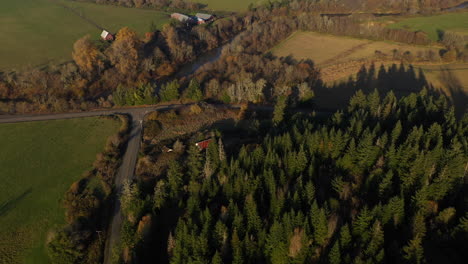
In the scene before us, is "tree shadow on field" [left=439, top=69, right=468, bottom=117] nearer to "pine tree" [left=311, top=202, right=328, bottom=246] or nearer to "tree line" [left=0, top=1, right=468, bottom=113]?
"tree line" [left=0, top=1, right=468, bottom=113]

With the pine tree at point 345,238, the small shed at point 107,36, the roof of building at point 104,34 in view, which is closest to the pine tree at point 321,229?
the pine tree at point 345,238

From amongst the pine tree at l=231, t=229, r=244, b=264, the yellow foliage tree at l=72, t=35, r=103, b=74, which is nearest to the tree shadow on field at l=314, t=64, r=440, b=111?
the pine tree at l=231, t=229, r=244, b=264

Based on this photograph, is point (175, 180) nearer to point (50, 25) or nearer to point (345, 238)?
point (345, 238)

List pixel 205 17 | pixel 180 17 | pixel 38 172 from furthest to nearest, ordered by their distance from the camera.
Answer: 1. pixel 205 17
2. pixel 180 17
3. pixel 38 172

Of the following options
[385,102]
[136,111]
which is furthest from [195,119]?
[385,102]

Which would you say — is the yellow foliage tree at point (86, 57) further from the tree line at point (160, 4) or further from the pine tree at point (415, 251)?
the pine tree at point (415, 251)

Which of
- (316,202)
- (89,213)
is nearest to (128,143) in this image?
(89,213)
